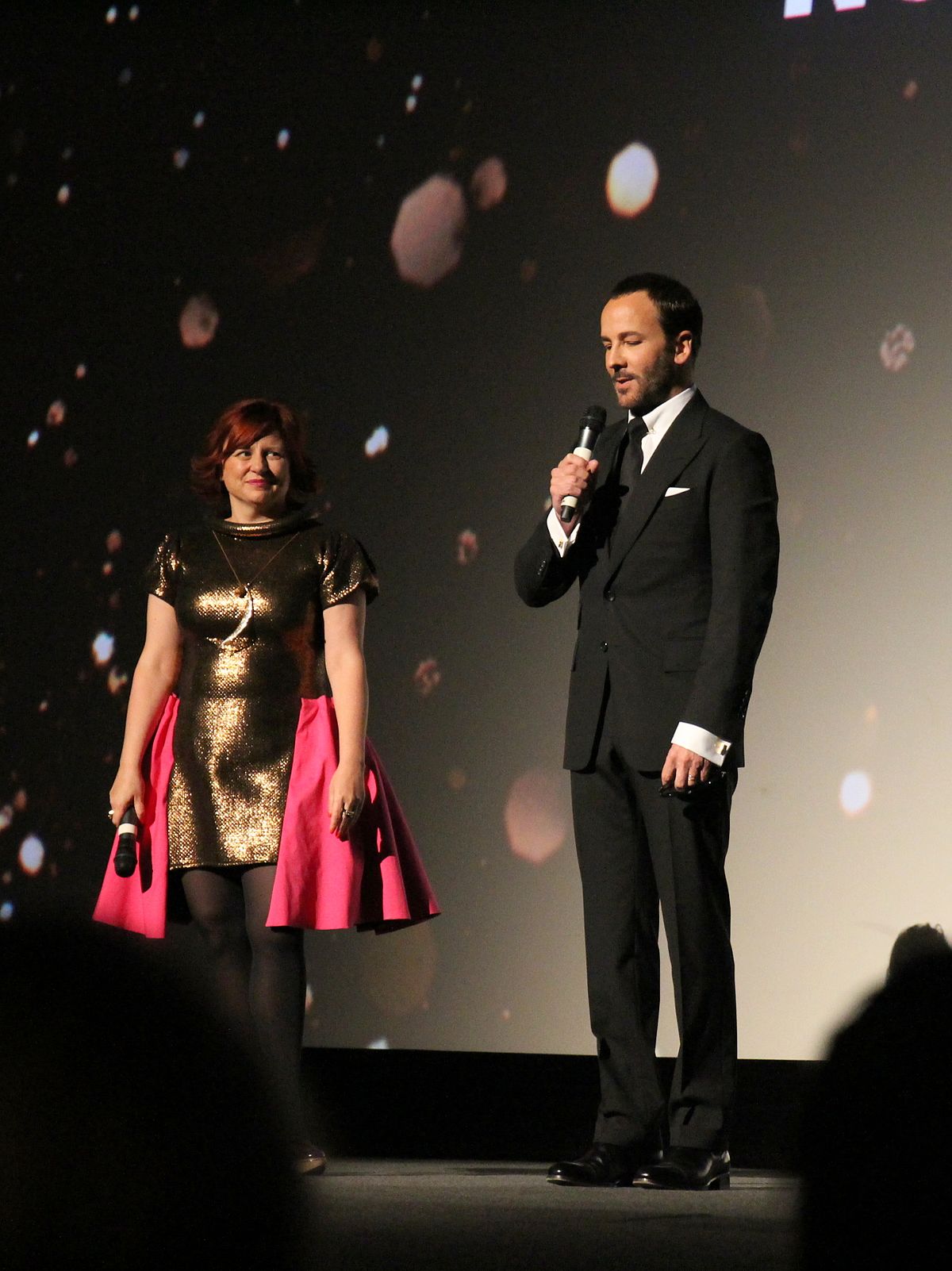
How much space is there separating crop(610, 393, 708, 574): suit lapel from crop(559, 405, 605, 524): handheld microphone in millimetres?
91

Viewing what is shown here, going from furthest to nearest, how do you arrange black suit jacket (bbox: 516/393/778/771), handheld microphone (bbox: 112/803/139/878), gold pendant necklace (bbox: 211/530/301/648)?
gold pendant necklace (bbox: 211/530/301/648), handheld microphone (bbox: 112/803/139/878), black suit jacket (bbox: 516/393/778/771)

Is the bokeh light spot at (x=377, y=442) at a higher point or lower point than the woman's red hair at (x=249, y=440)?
higher

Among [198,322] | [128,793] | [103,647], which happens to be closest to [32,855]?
[103,647]

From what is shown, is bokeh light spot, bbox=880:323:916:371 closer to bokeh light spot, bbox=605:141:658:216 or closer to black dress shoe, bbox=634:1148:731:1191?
bokeh light spot, bbox=605:141:658:216

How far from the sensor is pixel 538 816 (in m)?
3.71

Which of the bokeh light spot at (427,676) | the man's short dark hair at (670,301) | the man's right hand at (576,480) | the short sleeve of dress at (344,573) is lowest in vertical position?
the bokeh light spot at (427,676)

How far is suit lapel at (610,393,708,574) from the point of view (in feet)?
7.48

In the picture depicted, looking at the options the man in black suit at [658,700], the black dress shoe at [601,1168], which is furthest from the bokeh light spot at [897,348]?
the black dress shoe at [601,1168]

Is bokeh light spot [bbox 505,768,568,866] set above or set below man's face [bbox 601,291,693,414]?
below

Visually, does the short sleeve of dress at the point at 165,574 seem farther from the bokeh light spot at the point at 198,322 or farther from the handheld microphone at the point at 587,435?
the bokeh light spot at the point at 198,322

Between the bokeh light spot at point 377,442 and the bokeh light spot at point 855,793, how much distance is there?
51.9 inches

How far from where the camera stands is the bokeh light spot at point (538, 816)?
3701mm

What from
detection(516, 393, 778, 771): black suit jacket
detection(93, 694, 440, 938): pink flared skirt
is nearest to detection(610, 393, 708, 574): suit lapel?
detection(516, 393, 778, 771): black suit jacket

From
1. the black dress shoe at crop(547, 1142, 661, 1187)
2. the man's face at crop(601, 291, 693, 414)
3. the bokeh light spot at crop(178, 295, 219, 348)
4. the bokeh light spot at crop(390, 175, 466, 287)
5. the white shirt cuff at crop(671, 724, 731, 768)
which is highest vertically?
the bokeh light spot at crop(390, 175, 466, 287)
